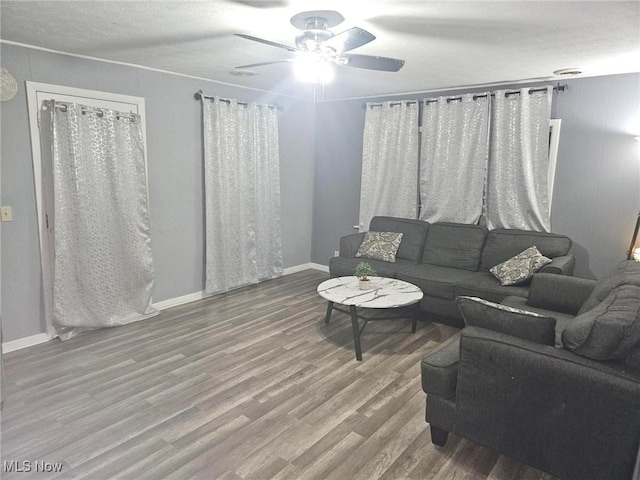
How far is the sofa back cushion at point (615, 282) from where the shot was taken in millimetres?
2525

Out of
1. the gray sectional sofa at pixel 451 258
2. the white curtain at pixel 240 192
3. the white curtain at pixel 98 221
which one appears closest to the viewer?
the white curtain at pixel 98 221

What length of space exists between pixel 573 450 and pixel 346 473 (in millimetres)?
1074

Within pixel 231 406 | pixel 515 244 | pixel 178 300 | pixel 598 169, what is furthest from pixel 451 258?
pixel 178 300

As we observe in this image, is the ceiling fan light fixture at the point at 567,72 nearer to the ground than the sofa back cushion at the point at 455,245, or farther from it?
farther from it

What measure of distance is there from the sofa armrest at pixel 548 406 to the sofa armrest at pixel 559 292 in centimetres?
149

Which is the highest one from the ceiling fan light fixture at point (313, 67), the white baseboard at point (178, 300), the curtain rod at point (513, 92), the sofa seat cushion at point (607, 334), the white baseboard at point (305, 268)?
the curtain rod at point (513, 92)

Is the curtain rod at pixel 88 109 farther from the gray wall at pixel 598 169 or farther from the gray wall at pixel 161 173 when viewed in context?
the gray wall at pixel 598 169

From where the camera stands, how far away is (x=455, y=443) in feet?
7.73

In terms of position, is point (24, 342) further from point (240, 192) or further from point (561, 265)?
point (561, 265)

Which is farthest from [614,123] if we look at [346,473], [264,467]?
[264,467]

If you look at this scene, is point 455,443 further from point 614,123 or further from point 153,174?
point 153,174

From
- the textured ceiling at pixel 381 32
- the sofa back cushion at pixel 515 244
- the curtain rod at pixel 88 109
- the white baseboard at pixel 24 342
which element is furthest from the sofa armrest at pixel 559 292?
the white baseboard at pixel 24 342

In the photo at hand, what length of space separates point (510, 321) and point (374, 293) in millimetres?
1517

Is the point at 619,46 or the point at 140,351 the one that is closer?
the point at 619,46
